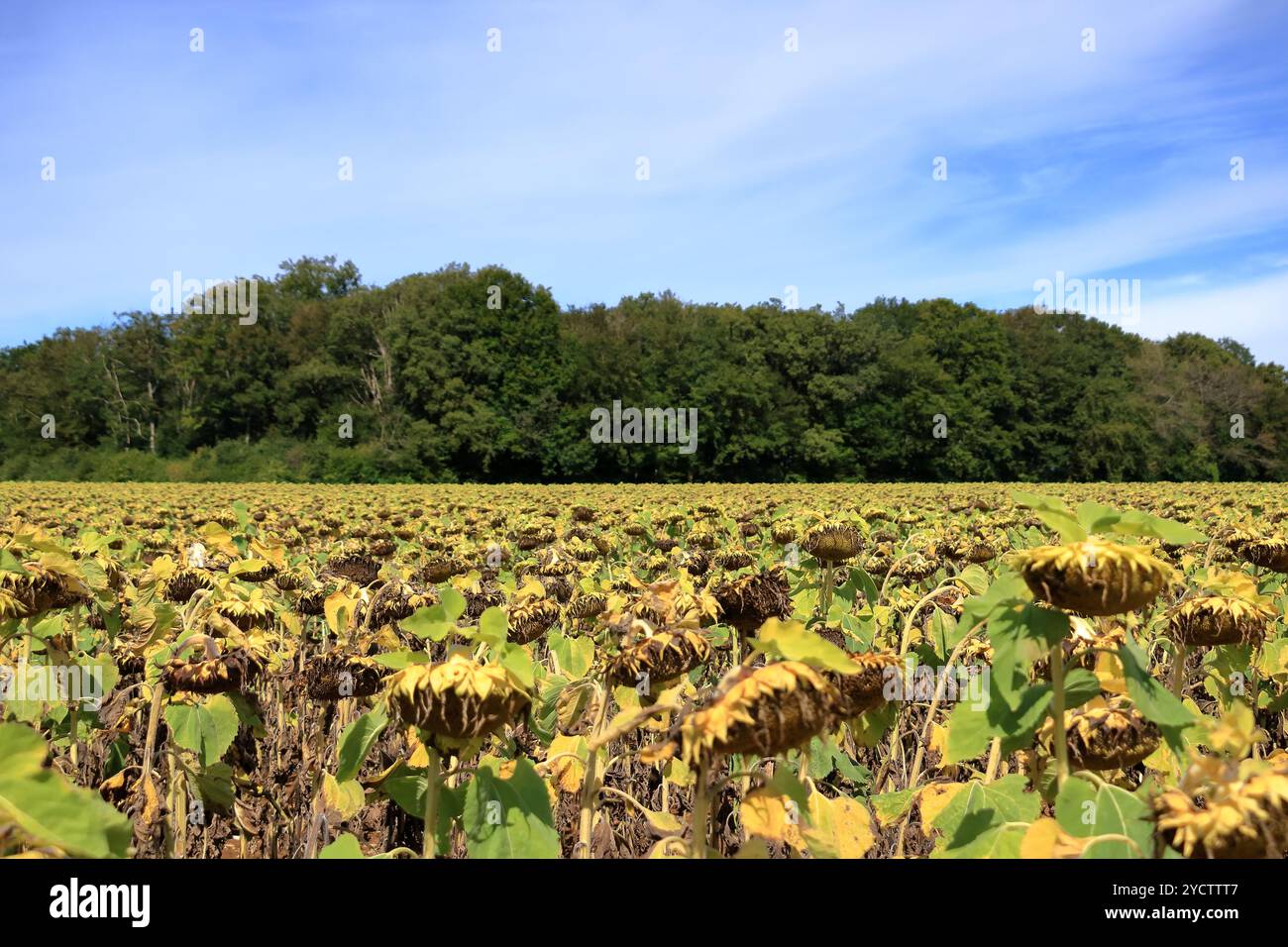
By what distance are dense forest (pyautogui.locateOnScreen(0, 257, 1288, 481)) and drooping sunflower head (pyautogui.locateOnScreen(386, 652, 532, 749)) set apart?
45446 mm

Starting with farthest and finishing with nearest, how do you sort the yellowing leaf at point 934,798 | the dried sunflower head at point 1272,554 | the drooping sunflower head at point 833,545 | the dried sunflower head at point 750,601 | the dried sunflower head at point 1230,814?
the dried sunflower head at point 1272,554, the drooping sunflower head at point 833,545, the dried sunflower head at point 750,601, the yellowing leaf at point 934,798, the dried sunflower head at point 1230,814

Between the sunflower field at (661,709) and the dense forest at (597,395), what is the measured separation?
43530mm

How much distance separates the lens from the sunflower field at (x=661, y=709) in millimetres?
1022

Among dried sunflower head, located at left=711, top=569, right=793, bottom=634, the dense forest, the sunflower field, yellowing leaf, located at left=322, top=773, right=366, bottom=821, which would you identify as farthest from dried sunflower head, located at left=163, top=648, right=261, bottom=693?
the dense forest

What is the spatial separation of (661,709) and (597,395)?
4982 cm

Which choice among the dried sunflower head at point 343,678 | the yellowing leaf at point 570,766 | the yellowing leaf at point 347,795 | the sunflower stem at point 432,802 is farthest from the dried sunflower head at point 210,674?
the sunflower stem at point 432,802

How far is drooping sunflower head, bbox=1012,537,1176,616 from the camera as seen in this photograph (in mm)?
1065

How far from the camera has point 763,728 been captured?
100cm

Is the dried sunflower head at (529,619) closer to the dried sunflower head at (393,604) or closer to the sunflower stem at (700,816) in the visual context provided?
the dried sunflower head at (393,604)

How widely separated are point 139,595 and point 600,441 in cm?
4489

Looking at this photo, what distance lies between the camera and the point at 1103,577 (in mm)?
1068

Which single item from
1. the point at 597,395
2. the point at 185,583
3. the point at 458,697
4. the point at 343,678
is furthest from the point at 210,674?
the point at 597,395

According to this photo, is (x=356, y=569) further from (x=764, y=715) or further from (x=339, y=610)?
(x=764, y=715)
